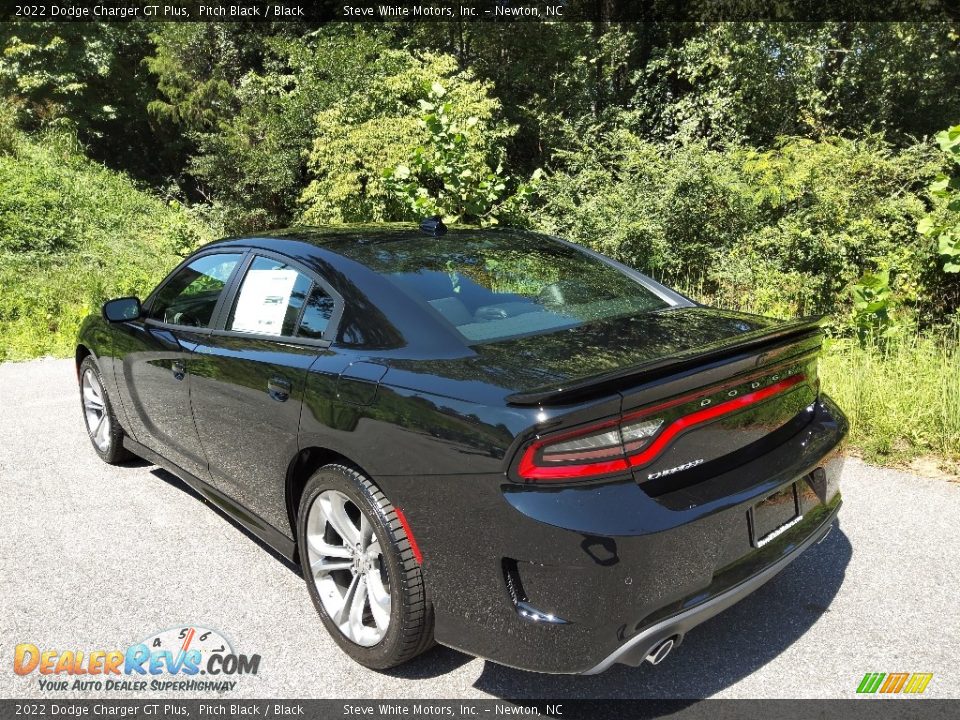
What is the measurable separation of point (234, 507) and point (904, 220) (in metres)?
7.45

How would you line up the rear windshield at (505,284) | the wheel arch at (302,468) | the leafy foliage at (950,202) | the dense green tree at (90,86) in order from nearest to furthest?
the wheel arch at (302,468)
the rear windshield at (505,284)
the leafy foliage at (950,202)
the dense green tree at (90,86)

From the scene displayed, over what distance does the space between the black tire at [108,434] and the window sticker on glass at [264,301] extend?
5.90ft

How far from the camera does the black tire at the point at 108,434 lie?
4732 mm

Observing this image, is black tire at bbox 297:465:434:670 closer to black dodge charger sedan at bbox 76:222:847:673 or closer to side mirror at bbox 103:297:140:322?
black dodge charger sedan at bbox 76:222:847:673

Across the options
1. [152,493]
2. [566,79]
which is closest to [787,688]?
[152,493]

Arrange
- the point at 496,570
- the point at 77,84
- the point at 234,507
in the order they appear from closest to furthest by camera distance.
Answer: the point at 496,570 < the point at 234,507 < the point at 77,84

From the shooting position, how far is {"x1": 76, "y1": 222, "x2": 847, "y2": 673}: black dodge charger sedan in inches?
83.2

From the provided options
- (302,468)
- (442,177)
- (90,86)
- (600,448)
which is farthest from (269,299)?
(90,86)

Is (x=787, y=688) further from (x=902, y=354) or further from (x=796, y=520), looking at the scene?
(x=902, y=354)

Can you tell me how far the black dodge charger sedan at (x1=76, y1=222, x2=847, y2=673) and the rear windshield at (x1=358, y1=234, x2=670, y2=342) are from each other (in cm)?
1

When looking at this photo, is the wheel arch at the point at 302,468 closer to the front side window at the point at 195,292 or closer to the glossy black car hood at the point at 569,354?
the glossy black car hood at the point at 569,354

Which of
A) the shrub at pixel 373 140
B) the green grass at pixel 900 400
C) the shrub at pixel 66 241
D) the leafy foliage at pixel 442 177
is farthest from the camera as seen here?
the shrub at pixel 373 140

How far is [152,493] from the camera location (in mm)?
4445

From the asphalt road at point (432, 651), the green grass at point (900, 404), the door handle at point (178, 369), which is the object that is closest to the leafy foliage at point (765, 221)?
the green grass at point (900, 404)
